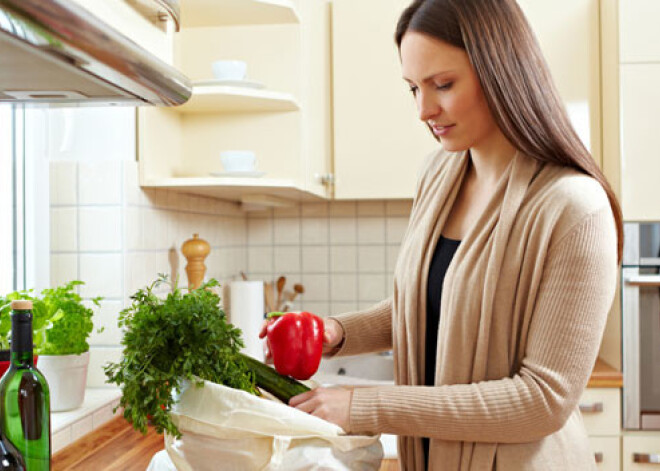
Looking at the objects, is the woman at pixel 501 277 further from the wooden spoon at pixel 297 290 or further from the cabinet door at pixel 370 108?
the wooden spoon at pixel 297 290

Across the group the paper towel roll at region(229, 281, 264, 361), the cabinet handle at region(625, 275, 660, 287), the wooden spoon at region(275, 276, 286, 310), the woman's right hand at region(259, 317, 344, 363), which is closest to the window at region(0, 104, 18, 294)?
the paper towel roll at region(229, 281, 264, 361)

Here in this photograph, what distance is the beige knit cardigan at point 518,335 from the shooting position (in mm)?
1037

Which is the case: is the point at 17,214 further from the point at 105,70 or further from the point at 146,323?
the point at 105,70

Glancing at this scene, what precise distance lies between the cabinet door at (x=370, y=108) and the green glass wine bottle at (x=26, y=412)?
5.99 feet

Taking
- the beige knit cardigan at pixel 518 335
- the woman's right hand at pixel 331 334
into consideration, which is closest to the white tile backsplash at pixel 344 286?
the woman's right hand at pixel 331 334

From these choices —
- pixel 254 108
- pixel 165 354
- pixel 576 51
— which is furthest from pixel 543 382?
pixel 576 51

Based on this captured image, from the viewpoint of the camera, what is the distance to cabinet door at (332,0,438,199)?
8.63ft

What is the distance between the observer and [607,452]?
2346mm

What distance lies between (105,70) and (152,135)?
1337 mm

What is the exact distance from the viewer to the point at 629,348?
2.40 metres

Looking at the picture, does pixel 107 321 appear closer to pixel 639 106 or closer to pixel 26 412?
pixel 26 412

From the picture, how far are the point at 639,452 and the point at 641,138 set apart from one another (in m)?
1.00

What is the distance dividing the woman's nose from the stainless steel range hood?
1.19 feet

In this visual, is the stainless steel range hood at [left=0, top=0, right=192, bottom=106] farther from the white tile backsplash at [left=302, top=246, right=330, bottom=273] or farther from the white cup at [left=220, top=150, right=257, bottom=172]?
the white tile backsplash at [left=302, top=246, right=330, bottom=273]
